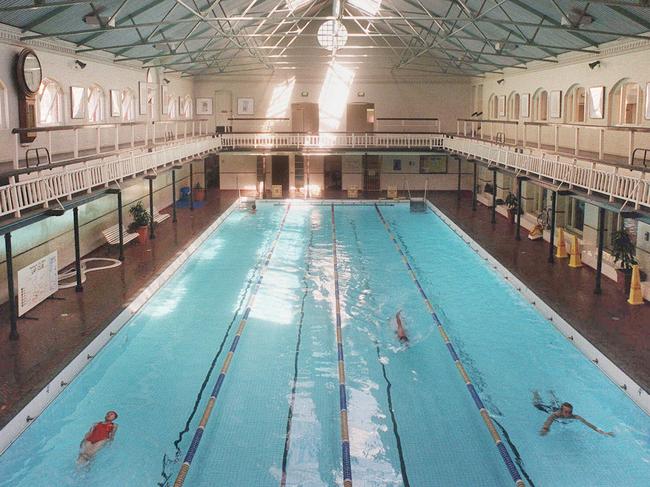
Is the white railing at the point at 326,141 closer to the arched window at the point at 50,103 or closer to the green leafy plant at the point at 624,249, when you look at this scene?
the arched window at the point at 50,103

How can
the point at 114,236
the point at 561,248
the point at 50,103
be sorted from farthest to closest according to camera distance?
the point at 114,236 < the point at 561,248 < the point at 50,103

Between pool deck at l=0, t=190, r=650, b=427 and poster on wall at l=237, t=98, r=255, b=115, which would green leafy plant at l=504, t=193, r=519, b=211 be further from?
poster on wall at l=237, t=98, r=255, b=115

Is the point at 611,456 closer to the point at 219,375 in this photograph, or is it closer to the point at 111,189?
the point at 219,375

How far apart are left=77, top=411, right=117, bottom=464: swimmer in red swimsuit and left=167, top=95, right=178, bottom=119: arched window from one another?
77.2 ft

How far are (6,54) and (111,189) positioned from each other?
385 centimetres

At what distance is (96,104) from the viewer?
22047 millimetres

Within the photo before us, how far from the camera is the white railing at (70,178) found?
463 inches

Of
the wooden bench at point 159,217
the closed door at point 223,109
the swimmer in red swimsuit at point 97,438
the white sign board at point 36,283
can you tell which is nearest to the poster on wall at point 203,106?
the closed door at point 223,109

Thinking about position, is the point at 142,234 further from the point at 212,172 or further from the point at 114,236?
the point at 212,172

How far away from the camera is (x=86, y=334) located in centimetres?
1254

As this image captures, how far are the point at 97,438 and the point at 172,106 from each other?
25.1 m

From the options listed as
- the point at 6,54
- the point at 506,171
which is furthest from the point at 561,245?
the point at 6,54

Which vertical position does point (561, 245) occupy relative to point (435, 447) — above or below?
above

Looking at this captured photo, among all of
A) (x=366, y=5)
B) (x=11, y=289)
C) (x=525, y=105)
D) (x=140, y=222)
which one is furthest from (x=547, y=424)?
(x=366, y=5)
